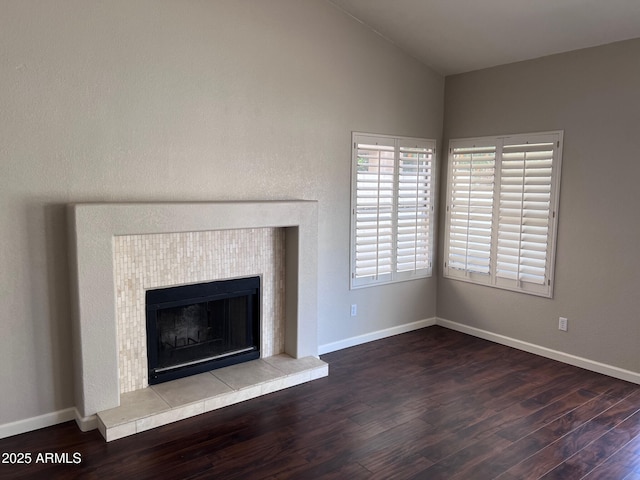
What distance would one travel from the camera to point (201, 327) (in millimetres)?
3645

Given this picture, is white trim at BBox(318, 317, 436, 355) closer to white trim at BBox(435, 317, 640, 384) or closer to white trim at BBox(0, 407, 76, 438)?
white trim at BBox(435, 317, 640, 384)

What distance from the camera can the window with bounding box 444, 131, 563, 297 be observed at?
163 inches

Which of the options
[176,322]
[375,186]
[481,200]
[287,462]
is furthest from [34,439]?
[481,200]

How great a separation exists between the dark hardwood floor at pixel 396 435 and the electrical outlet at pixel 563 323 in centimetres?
35

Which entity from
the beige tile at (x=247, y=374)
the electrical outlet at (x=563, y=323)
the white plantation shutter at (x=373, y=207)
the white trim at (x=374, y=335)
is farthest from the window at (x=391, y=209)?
the electrical outlet at (x=563, y=323)

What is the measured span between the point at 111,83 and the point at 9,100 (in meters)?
0.57

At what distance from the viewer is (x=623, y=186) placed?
369 centimetres

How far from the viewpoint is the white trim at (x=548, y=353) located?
380 cm

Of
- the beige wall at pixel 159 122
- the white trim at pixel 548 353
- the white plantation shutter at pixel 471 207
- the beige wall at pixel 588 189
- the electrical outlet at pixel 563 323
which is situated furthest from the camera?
the white plantation shutter at pixel 471 207

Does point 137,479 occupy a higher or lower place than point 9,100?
lower

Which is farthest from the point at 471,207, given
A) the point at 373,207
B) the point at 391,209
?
the point at 373,207

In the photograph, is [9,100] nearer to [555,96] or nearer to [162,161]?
[162,161]

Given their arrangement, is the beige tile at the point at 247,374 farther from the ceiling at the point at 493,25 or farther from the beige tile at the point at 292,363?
the ceiling at the point at 493,25

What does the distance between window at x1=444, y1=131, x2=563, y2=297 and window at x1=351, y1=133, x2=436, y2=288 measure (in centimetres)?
29
